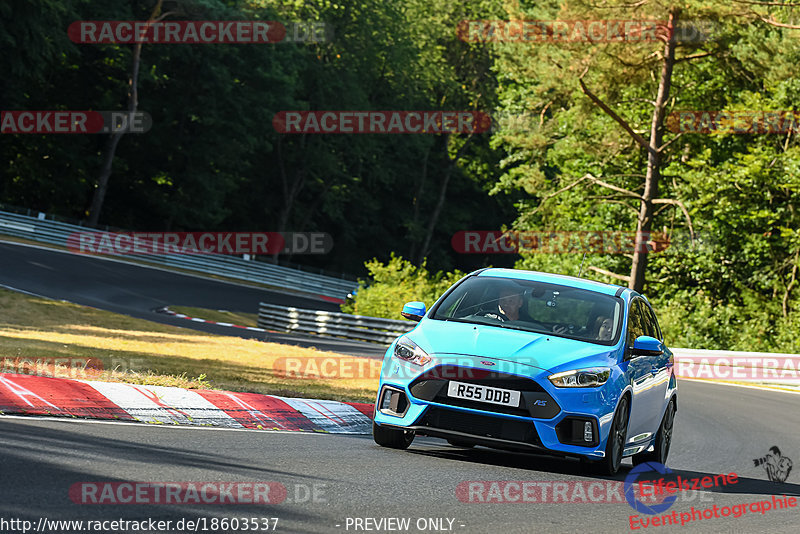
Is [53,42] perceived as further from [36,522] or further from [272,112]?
[36,522]

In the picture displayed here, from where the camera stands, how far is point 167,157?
216ft

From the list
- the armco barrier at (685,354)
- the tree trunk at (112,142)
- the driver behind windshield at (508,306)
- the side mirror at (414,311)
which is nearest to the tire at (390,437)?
the side mirror at (414,311)

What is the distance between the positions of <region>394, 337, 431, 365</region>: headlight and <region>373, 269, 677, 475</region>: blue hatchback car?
0.4 inches

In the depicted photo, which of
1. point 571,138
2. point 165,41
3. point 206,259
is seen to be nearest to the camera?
point 571,138

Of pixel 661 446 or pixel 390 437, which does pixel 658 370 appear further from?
pixel 390 437

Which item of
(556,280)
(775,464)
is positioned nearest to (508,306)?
(556,280)

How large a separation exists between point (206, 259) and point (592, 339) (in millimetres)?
45055

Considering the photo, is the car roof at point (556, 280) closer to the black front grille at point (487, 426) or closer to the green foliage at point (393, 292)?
the black front grille at point (487, 426)

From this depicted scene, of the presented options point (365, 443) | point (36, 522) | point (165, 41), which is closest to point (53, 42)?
point (165, 41)

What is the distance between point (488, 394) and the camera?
28.6 ft

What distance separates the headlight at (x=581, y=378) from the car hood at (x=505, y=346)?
0.08 metres

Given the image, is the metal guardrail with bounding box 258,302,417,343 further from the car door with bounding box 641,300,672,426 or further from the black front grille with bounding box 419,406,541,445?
the black front grille with bounding box 419,406,541,445

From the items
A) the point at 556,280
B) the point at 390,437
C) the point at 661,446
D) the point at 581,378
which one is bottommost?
the point at 661,446

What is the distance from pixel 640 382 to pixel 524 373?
1714mm
